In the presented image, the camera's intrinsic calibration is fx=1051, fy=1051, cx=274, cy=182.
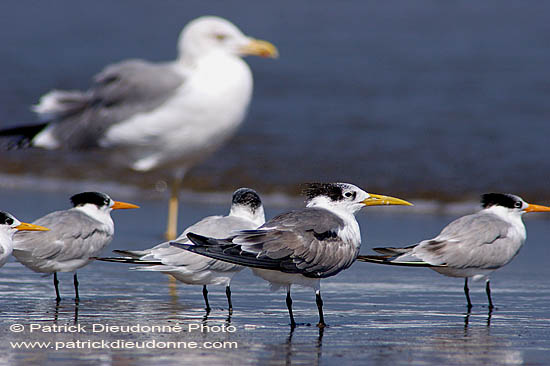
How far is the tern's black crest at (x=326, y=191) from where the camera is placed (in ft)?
16.7

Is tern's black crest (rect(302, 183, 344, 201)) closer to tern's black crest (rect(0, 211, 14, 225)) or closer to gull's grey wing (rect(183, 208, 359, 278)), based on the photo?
gull's grey wing (rect(183, 208, 359, 278))

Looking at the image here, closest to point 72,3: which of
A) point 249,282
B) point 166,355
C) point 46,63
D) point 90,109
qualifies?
point 46,63

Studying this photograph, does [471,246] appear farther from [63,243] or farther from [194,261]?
[63,243]

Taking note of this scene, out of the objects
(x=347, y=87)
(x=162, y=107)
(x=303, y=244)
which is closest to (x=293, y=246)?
(x=303, y=244)

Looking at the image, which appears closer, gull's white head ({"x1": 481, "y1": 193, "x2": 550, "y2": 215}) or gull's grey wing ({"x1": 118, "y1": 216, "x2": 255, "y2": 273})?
gull's grey wing ({"x1": 118, "y1": 216, "x2": 255, "y2": 273})

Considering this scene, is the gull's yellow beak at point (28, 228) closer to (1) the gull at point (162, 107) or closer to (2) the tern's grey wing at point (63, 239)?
(2) the tern's grey wing at point (63, 239)

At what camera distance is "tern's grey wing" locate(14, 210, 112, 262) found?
5324 mm

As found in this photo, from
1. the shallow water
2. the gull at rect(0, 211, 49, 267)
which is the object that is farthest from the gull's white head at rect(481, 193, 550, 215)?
the gull at rect(0, 211, 49, 267)

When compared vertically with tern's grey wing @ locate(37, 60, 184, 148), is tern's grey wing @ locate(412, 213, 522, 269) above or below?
below

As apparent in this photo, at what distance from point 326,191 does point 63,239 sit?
4.53 feet

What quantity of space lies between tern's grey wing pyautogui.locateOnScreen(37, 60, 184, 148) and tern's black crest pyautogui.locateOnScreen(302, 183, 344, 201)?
3.06 metres

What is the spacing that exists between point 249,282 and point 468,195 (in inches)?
152

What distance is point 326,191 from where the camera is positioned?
16.8 feet

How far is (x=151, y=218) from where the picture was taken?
329 inches
